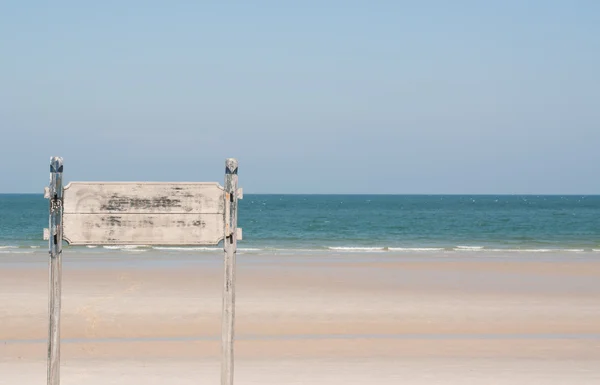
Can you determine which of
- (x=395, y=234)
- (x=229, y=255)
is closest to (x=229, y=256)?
(x=229, y=255)

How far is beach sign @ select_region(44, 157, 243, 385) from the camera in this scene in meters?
7.56

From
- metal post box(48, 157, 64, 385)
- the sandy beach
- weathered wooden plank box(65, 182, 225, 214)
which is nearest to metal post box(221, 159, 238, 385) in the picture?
weathered wooden plank box(65, 182, 225, 214)

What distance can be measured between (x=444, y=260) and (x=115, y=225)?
25.2m

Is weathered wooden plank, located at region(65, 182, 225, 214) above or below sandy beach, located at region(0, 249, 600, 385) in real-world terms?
above

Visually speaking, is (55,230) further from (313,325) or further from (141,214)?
(313,325)

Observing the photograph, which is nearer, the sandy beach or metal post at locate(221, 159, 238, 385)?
metal post at locate(221, 159, 238, 385)

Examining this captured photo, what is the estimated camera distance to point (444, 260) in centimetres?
3158

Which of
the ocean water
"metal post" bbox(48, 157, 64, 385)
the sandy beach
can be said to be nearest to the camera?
"metal post" bbox(48, 157, 64, 385)

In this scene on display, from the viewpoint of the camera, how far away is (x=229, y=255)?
764cm

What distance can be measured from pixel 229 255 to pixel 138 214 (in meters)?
0.91

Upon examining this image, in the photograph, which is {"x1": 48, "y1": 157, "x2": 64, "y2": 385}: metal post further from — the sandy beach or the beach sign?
the sandy beach

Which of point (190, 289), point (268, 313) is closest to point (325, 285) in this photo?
point (190, 289)

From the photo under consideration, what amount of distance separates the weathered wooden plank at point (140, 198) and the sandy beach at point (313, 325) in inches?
121

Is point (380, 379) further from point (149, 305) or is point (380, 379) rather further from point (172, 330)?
point (149, 305)
